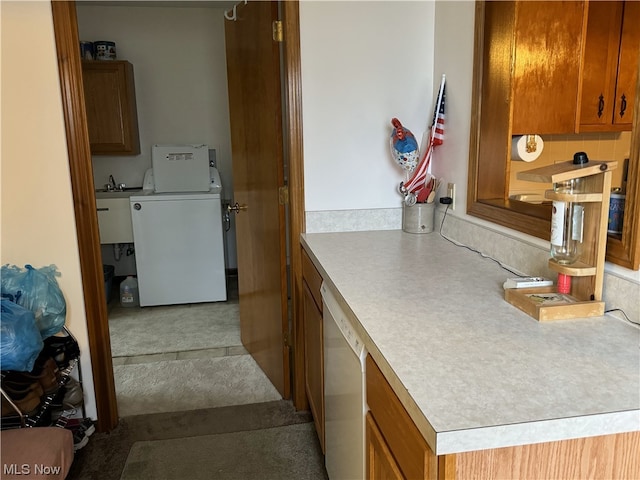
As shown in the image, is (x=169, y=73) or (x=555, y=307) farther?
(x=169, y=73)

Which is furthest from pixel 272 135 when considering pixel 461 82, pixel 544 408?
pixel 544 408

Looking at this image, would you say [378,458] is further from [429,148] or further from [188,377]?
[188,377]

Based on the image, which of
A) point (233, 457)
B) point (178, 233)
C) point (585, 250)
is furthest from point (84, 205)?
point (585, 250)

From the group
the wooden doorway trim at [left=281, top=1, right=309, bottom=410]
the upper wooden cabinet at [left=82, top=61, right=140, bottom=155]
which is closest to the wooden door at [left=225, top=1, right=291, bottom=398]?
the wooden doorway trim at [left=281, top=1, right=309, bottom=410]

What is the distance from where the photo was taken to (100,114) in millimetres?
3971

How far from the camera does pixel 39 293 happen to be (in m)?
2.02

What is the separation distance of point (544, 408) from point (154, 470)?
1745mm

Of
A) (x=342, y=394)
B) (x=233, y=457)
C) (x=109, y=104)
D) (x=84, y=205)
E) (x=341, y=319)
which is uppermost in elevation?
(x=109, y=104)

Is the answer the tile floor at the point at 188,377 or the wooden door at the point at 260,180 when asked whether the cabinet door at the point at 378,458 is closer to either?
the wooden door at the point at 260,180

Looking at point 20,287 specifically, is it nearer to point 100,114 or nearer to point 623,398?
point 623,398

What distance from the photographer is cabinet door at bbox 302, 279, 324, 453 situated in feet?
6.09

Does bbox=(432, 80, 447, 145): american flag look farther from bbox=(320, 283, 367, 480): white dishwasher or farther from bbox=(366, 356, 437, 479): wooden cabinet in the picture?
bbox=(366, 356, 437, 479): wooden cabinet

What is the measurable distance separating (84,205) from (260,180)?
0.83 meters

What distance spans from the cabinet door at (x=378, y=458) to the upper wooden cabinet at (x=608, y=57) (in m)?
1.34
